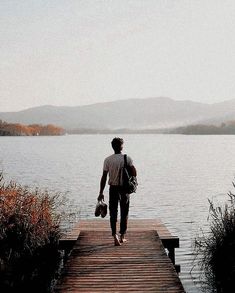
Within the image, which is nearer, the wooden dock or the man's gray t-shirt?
the wooden dock

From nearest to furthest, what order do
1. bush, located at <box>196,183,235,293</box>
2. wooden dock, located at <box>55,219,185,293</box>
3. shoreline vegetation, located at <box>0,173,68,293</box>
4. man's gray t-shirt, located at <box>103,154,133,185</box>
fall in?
wooden dock, located at <box>55,219,185,293</box> → shoreline vegetation, located at <box>0,173,68,293</box> → man's gray t-shirt, located at <box>103,154,133,185</box> → bush, located at <box>196,183,235,293</box>

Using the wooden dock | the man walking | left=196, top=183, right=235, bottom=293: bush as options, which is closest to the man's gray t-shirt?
the man walking

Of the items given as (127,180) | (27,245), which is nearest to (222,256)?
(127,180)

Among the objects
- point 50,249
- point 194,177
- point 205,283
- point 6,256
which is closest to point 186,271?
point 205,283

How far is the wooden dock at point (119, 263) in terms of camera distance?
30.0 ft

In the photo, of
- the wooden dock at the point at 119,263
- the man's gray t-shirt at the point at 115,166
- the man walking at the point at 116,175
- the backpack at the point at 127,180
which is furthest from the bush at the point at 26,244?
the backpack at the point at 127,180

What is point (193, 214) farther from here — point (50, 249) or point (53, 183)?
point (53, 183)

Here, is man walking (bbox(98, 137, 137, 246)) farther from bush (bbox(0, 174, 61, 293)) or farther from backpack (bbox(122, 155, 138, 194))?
bush (bbox(0, 174, 61, 293))

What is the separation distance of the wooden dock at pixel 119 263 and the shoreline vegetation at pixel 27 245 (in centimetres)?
57

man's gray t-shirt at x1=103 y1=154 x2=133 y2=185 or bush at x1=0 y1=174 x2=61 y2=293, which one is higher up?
man's gray t-shirt at x1=103 y1=154 x2=133 y2=185

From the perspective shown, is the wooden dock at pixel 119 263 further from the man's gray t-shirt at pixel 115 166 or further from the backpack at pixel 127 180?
the man's gray t-shirt at pixel 115 166

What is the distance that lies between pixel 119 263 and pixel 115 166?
2.18 metres

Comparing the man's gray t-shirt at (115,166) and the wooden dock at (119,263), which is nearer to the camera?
the wooden dock at (119,263)

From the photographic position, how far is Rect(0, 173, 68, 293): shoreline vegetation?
11570 mm
